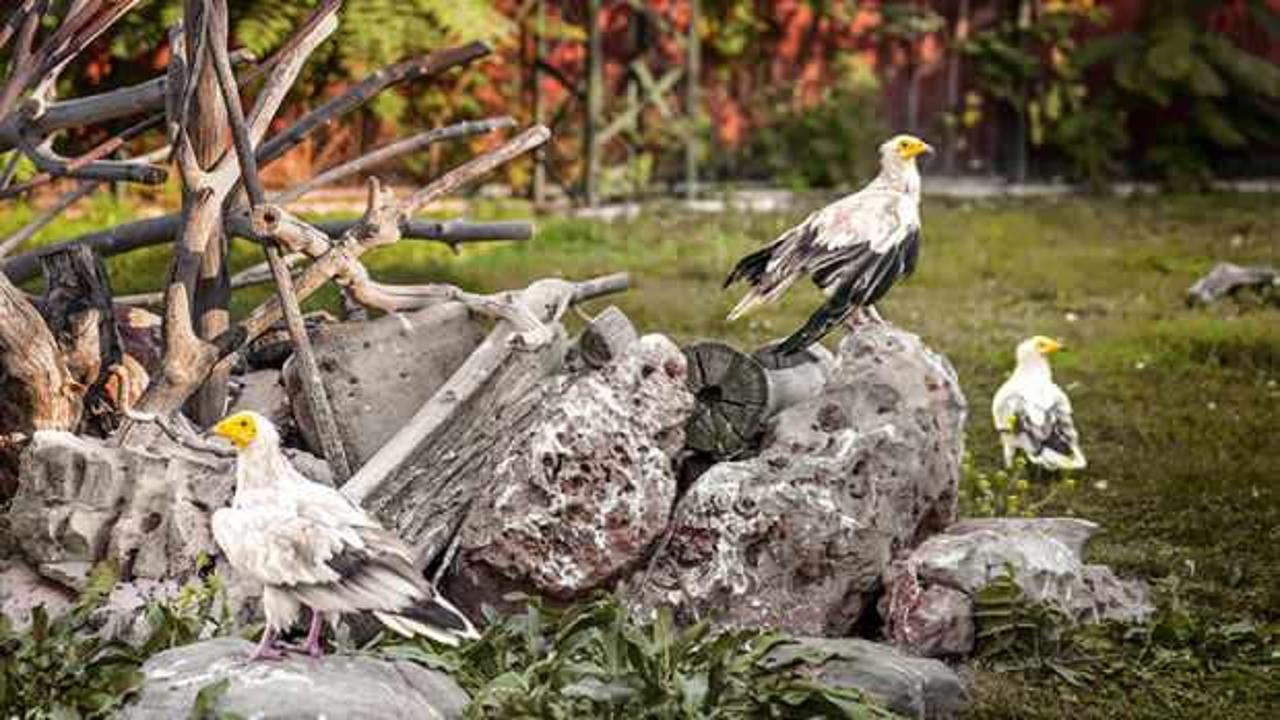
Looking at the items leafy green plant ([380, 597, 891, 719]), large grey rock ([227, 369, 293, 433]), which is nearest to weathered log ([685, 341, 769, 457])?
leafy green plant ([380, 597, 891, 719])

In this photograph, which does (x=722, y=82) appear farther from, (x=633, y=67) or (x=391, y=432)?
(x=391, y=432)

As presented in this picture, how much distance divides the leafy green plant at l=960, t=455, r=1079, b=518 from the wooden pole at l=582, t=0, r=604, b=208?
7382 millimetres

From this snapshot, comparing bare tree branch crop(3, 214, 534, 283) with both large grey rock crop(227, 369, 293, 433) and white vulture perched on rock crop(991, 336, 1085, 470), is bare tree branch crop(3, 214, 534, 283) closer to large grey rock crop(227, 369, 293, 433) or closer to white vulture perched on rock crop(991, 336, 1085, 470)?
large grey rock crop(227, 369, 293, 433)

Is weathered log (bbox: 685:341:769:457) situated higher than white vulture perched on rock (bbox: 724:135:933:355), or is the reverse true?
white vulture perched on rock (bbox: 724:135:933:355)

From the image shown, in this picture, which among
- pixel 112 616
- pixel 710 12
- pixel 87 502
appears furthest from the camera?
pixel 710 12

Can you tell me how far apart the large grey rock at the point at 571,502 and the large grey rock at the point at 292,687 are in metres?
0.86

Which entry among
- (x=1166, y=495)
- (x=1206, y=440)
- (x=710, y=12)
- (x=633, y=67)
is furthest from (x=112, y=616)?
(x=710, y=12)

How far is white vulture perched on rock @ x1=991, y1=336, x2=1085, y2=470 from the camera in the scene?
7.64 metres

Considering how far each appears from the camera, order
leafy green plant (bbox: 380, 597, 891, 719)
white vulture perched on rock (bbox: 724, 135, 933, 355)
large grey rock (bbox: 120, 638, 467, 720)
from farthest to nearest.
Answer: white vulture perched on rock (bbox: 724, 135, 933, 355) < leafy green plant (bbox: 380, 597, 891, 719) < large grey rock (bbox: 120, 638, 467, 720)

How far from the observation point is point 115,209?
12828 mm

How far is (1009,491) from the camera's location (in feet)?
24.8

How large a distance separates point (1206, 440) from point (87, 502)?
447cm

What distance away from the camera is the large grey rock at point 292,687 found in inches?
175

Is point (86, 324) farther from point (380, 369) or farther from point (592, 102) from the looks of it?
point (592, 102)
